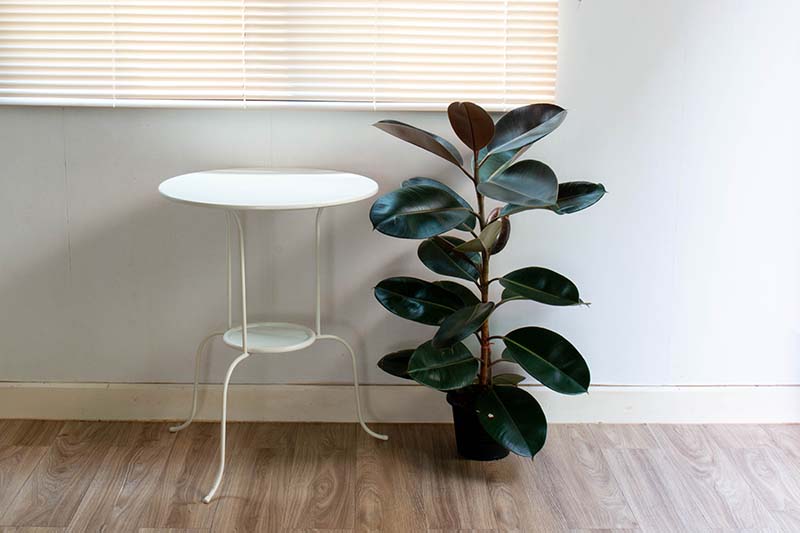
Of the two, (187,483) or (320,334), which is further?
(320,334)

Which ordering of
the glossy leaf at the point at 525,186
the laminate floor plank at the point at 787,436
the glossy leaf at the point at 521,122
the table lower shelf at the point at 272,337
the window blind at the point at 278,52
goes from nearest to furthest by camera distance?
the glossy leaf at the point at 525,186 < the glossy leaf at the point at 521,122 < the table lower shelf at the point at 272,337 < the window blind at the point at 278,52 < the laminate floor plank at the point at 787,436

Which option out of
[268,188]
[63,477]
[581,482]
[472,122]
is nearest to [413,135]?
[472,122]

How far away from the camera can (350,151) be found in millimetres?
2561

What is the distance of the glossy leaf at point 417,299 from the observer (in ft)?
7.87

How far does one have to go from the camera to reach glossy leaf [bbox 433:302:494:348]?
2210 millimetres

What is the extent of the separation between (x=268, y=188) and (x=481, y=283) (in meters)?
0.60

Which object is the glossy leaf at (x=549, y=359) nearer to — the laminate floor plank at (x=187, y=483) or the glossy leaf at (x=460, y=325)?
the glossy leaf at (x=460, y=325)

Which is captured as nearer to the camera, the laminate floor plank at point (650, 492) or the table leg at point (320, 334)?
the laminate floor plank at point (650, 492)

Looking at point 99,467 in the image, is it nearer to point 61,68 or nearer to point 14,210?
point 14,210

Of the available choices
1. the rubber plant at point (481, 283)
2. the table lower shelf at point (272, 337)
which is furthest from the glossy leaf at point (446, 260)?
the table lower shelf at point (272, 337)

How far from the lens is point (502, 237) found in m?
2.40

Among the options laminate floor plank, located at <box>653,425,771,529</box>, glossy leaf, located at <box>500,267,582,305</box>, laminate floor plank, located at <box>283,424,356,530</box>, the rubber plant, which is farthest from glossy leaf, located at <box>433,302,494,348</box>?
laminate floor plank, located at <box>653,425,771,529</box>

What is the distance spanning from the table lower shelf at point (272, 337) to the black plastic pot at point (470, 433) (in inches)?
16.5

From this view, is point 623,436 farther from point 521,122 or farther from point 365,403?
point 521,122
